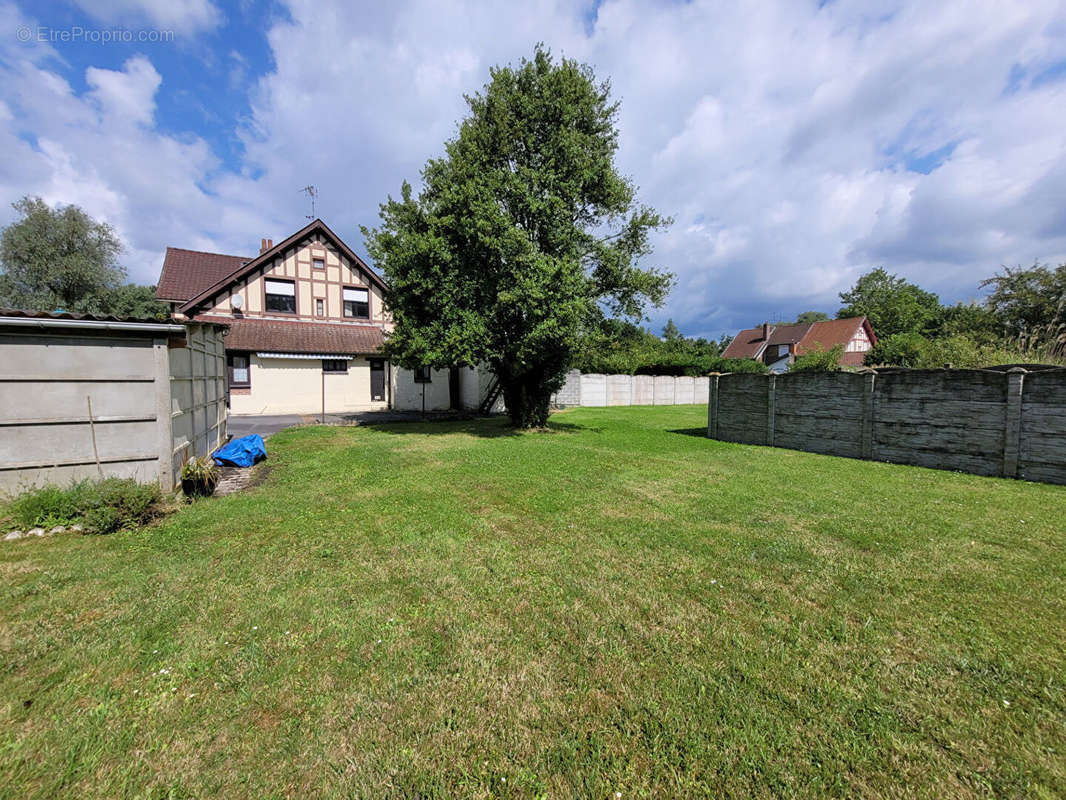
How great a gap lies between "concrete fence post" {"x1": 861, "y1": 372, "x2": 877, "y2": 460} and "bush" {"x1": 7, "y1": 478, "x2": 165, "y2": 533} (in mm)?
12998

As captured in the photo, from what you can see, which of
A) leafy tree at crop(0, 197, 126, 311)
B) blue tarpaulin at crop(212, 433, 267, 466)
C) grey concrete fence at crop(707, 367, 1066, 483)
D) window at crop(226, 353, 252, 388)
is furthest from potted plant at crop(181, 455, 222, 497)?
leafy tree at crop(0, 197, 126, 311)

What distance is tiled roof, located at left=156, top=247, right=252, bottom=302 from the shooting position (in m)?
20.5

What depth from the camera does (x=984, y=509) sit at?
587 centimetres

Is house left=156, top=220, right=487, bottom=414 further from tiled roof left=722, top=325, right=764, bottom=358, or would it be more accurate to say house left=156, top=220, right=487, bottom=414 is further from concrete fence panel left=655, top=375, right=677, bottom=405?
tiled roof left=722, top=325, right=764, bottom=358

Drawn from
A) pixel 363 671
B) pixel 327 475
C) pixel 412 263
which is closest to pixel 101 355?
pixel 327 475

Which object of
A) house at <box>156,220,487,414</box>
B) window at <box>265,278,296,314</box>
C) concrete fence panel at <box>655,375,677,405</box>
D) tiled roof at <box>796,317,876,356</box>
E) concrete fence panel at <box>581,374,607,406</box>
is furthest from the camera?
tiled roof at <box>796,317,876,356</box>

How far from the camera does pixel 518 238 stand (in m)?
11.5

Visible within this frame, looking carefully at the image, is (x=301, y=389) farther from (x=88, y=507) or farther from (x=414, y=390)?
(x=88, y=507)

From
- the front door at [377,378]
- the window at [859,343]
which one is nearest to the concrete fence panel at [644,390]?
the front door at [377,378]

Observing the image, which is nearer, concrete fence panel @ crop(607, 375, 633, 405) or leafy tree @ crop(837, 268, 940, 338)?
A: concrete fence panel @ crop(607, 375, 633, 405)

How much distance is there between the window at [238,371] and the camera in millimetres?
17719

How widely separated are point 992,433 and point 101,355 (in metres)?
14.7

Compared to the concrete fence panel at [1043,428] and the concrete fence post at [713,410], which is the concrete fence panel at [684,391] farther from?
the concrete fence panel at [1043,428]

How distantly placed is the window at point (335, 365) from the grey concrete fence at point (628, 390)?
10.4m
